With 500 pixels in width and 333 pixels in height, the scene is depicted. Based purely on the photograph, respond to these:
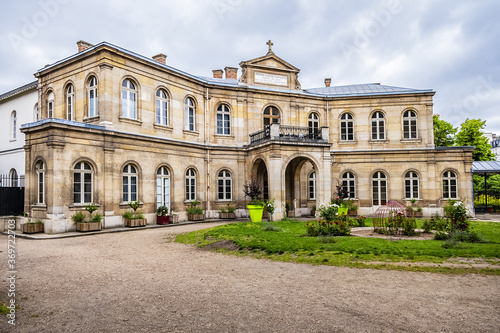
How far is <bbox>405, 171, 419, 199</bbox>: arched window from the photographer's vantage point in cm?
2409

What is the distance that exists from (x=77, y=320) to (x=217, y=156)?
58.9ft

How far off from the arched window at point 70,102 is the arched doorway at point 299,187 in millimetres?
13180

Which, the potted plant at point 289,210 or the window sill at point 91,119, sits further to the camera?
the potted plant at point 289,210

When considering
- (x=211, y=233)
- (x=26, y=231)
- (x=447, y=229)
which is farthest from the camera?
(x=26, y=231)

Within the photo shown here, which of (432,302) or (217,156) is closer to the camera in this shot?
(432,302)

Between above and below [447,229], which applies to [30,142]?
above

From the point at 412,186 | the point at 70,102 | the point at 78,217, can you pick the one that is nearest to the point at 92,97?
the point at 70,102

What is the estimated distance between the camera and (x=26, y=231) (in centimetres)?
1491

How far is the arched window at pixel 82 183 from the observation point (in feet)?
53.1

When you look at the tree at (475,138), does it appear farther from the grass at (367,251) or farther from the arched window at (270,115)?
the grass at (367,251)

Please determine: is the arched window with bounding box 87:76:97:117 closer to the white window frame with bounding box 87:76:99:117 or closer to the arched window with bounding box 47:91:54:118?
the white window frame with bounding box 87:76:99:117

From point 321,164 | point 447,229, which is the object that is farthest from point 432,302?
point 321,164

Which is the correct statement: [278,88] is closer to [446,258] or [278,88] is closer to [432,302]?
[446,258]

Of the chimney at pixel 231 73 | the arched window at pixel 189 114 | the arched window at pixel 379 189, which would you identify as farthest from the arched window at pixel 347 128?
the arched window at pixel 189 114
